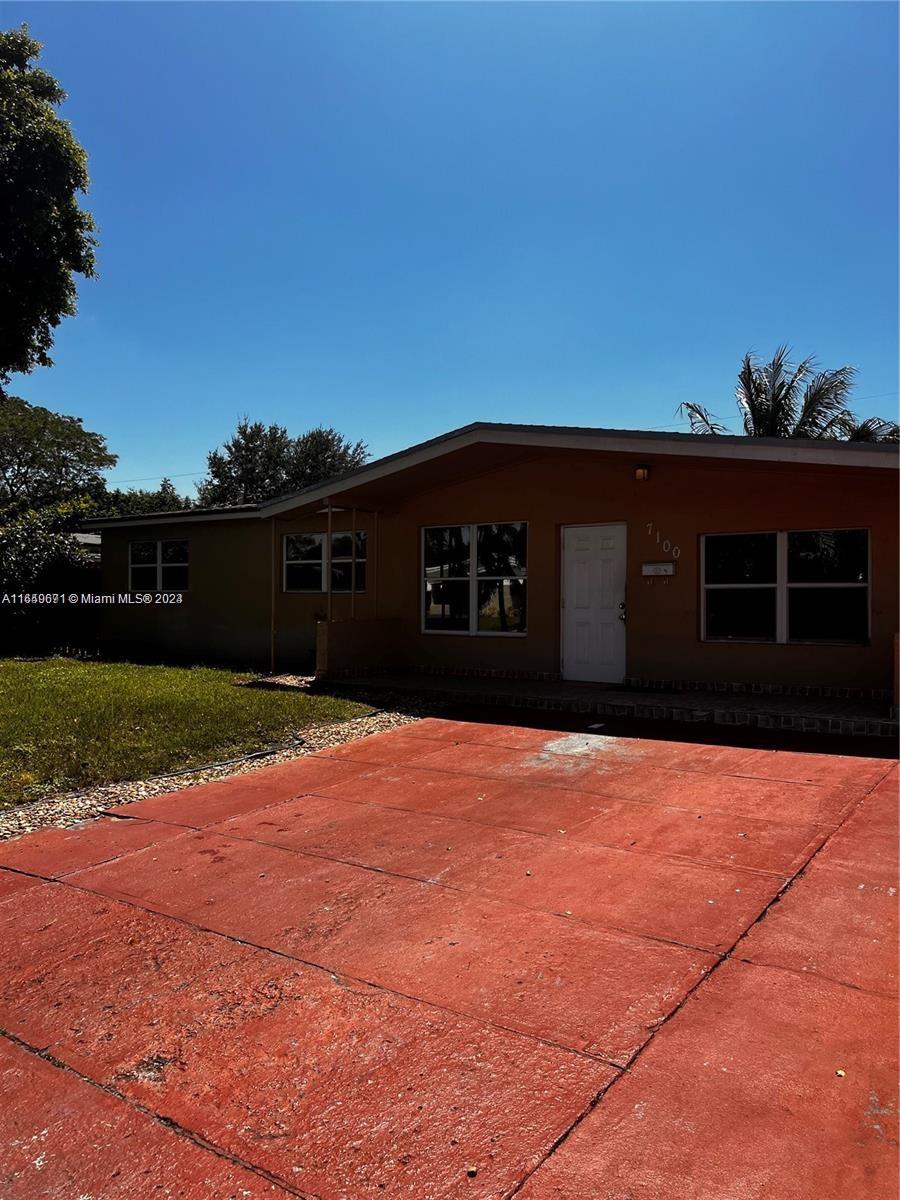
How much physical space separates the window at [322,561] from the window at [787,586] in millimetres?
5634

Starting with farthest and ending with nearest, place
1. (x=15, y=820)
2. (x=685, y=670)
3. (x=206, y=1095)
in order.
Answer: (x=685, y=670) < (x=15, y=820) < (x=206, y=1095)

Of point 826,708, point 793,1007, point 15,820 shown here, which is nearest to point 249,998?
point 793,1007

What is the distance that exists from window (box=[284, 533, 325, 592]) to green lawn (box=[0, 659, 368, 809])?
2911 millimetres

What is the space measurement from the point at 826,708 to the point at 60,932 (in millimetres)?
7393

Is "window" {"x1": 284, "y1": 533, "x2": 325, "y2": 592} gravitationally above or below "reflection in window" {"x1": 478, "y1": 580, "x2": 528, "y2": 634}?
above

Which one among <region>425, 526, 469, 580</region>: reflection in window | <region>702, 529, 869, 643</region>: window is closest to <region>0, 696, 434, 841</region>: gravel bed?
<region>425, 526, 469, 580</region>: reflection in window

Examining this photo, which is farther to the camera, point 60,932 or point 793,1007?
point 60,932

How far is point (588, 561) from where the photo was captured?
1056 cm

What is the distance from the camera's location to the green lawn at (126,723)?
6254 mm

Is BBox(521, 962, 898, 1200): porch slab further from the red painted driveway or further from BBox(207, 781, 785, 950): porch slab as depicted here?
BBox(207, 781, 785, 950): porch slab

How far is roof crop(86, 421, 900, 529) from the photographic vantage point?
749 centimetres

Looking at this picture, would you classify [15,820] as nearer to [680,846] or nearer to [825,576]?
[680,846]

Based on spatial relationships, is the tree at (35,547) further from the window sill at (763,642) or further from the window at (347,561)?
the window sill at (763,642)

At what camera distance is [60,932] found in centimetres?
356
